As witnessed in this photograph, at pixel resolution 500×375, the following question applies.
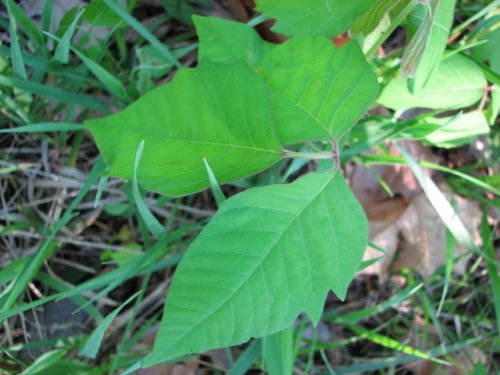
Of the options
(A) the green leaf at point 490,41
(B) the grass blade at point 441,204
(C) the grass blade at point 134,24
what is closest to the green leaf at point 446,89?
(A) the green leaf at point 490,41

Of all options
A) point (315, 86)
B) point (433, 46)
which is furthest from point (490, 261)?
point (315, 86)

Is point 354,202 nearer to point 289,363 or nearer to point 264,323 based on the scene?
point 264,323

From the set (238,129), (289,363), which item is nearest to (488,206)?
(289,363)

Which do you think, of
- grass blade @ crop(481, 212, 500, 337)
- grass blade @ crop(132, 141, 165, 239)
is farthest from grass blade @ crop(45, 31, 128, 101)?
grass blade @ crop(481, 212, 500, 337)

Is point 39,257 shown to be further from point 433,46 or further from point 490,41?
point 490,41

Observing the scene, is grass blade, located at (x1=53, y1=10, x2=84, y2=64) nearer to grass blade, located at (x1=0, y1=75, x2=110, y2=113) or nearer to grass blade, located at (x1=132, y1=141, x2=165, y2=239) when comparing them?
grass blade, located at (x1=0, y1=75, x2=110, y2=113)

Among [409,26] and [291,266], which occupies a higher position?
[409,26]
